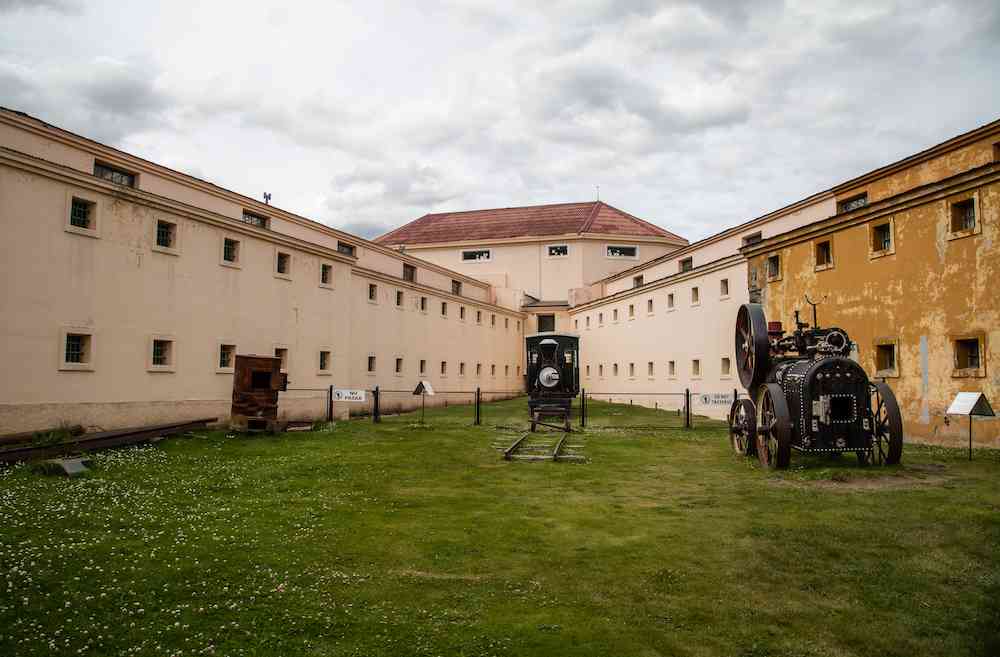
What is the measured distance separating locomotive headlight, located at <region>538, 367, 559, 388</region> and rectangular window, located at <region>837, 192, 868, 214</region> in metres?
13.0

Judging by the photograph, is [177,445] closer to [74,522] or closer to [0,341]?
[0,341]

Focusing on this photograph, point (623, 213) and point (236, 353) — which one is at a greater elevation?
point (623, 213)

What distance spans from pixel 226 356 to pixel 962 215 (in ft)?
73.0

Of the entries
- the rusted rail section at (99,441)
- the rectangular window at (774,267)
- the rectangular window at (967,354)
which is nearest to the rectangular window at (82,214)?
the rusted rail section at (99,441)

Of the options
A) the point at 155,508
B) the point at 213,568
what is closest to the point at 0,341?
the point at 155,508

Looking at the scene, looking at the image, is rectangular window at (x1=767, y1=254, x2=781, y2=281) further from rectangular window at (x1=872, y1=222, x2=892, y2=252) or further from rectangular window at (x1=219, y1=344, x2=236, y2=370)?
rectangular window at (x1=219, y1=344, x2=236, y2=370)

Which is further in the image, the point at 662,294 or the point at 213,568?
the point at 662,294

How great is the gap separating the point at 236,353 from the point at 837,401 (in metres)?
18.3

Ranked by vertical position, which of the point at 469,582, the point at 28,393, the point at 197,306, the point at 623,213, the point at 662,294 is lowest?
the point at 469,582

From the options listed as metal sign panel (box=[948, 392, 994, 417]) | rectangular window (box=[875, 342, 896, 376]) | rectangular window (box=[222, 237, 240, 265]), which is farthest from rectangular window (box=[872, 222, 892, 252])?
rectangular window (box=[222, 237, 240, 265])

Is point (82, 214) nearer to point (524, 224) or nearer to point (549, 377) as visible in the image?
point (549, 377)

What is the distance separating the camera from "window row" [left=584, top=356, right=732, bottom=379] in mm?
28312

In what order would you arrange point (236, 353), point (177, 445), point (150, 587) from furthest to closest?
point (236, 353) < point (177, 445) < point (150, 587)

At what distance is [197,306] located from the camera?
2041 cm
